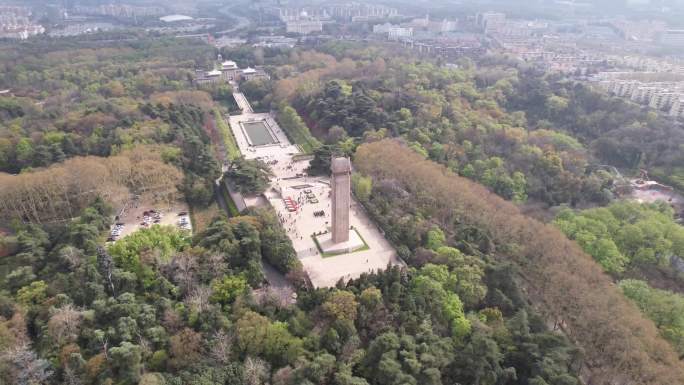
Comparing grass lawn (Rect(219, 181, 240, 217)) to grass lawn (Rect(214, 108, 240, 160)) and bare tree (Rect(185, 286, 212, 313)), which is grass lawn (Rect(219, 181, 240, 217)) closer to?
grass lawn (Rect(214, 108, 240, 160))

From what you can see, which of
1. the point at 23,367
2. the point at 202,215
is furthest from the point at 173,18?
the point at 23,367

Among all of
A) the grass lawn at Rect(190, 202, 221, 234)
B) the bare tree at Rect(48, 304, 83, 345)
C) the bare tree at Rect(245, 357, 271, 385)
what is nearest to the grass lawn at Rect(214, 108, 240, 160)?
the grass lawn at Rect(190, 202, 221, 234)

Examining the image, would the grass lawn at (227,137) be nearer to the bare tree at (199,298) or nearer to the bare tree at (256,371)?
the bare tree at (199,298)

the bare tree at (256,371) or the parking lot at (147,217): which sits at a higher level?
the bare tree at (256,371)

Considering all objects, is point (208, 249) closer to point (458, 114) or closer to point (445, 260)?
point (445, 260)

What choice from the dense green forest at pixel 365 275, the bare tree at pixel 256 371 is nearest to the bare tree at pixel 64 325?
the dense green forest at pixel 365 275

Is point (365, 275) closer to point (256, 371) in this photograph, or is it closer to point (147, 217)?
point (256, 371)
